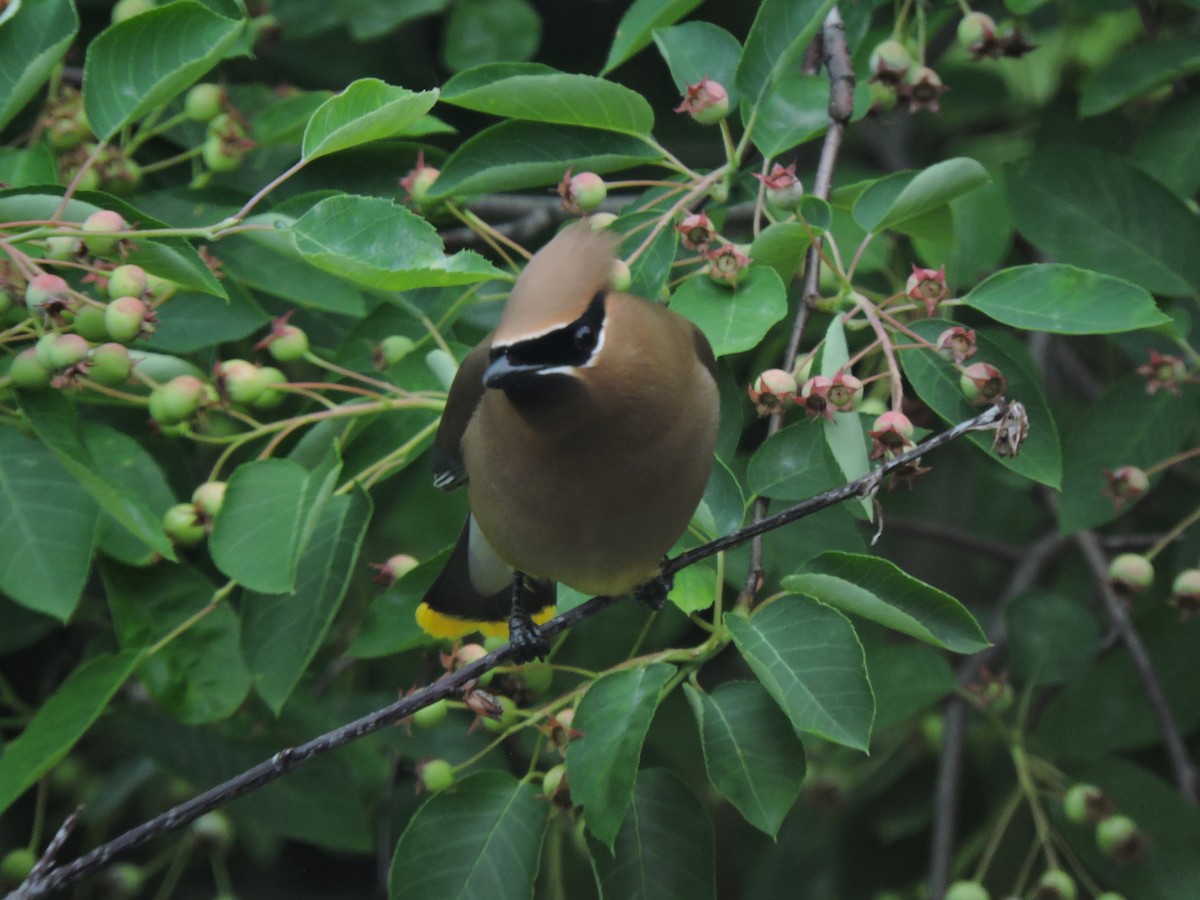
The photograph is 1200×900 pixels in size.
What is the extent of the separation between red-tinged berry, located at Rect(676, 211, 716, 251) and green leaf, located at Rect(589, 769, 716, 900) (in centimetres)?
82

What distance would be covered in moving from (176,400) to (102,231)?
38cm

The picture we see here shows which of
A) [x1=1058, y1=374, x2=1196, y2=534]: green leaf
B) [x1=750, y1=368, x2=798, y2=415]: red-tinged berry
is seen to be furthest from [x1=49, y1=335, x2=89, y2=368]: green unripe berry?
[x1=1058, y1=374, x2=1196, y2=534]: green leaf

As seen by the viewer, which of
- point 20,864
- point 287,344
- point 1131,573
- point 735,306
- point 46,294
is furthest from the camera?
point 20,864

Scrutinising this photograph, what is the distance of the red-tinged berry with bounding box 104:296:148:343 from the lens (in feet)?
6.61

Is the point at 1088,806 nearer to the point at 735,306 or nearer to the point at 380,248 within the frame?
the point at 735,306

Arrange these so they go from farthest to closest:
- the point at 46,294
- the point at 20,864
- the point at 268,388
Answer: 1. the point at 20,864
2. the point at 268,388
3. the point at 46,294

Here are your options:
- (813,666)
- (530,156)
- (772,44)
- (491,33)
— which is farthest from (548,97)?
(813,666)

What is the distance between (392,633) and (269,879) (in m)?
1.75

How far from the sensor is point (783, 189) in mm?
2221

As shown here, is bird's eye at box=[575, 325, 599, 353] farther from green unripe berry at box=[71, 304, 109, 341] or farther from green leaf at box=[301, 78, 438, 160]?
green unripe berry at box=[71, 304, 109, 341]

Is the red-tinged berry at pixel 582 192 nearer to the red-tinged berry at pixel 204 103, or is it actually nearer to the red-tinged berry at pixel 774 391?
the red-tinged berry at pixel 774 391

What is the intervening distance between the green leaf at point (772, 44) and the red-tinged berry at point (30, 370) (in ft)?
3.95

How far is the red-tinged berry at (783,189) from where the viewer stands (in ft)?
7.29

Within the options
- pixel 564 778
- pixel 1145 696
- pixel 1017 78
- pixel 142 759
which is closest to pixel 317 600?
pixel 564 778
